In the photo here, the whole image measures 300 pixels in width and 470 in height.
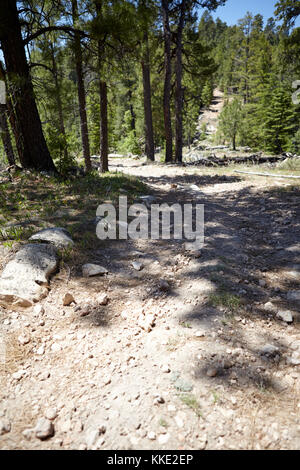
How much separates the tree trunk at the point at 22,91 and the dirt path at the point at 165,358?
4737mm

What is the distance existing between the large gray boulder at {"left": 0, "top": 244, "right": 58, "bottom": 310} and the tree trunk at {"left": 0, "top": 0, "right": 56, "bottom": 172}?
4610 millimetres

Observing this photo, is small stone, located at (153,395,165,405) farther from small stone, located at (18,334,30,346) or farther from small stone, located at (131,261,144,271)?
small stone, located at (131,261,144,271)

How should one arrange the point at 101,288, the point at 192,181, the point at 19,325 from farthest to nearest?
the point at 192,181 → the point at 101,288 → the point at 19,325

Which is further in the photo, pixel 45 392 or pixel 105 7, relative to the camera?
pixel 105 7

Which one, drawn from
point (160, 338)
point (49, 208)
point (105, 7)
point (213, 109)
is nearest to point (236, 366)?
point (160, 338)

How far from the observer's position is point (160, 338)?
267 centimetres

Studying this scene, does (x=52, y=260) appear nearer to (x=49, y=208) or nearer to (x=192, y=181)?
(x=49, y=208)

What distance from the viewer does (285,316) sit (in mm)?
2857

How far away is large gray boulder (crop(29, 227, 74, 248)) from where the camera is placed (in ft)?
13.1

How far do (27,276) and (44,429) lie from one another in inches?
72.8

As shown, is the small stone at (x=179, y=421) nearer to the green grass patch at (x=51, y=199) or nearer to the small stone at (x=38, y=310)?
the small stone at (x=38, y=310)

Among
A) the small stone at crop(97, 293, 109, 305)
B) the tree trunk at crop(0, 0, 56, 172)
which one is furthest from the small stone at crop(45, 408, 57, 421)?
the tree trunk at crop(0, 0, 56, 172)

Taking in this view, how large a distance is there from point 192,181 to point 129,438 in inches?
350

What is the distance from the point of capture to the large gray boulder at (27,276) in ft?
10.1
